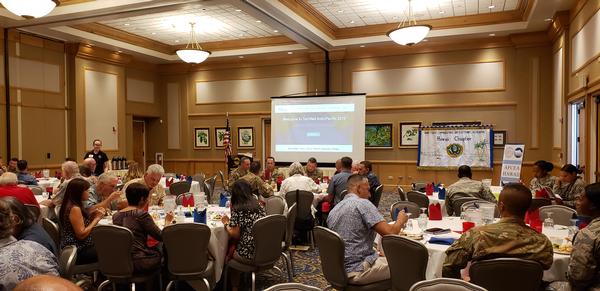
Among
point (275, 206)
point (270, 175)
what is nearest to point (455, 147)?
point (270, 175)

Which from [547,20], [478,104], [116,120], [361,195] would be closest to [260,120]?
[116,120]

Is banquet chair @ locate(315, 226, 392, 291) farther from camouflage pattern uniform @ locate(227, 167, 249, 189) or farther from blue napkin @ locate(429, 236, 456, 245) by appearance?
camouflage pattern uniform @ locate(227, 167, 249, 189)

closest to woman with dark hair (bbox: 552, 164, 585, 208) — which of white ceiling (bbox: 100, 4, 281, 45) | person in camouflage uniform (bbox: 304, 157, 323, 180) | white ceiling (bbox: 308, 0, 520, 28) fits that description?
person in camouflage uniform (bbox: 304, 157, 323, 180)

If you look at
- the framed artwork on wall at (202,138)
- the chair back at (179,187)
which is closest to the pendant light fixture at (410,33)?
the chair back at (179,187)

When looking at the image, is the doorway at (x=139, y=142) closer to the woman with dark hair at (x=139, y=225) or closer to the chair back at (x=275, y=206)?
the chair back at (x=275, y=206)

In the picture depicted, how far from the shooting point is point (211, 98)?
14219 millimetres

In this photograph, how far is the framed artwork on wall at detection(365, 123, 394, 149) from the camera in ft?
39.8

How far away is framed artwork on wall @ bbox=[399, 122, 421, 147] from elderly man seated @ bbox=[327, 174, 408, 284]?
28.3ft

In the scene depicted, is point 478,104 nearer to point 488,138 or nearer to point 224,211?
point 488,138

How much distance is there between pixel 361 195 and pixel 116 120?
10804 millimetres

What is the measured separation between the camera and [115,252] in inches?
138

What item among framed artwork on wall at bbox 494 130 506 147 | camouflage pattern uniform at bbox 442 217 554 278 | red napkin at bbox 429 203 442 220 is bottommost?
red napkin at bbox 429 203 442 220

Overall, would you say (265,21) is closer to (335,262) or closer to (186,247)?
(186,247)

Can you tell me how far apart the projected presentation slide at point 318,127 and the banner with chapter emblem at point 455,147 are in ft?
5.62
